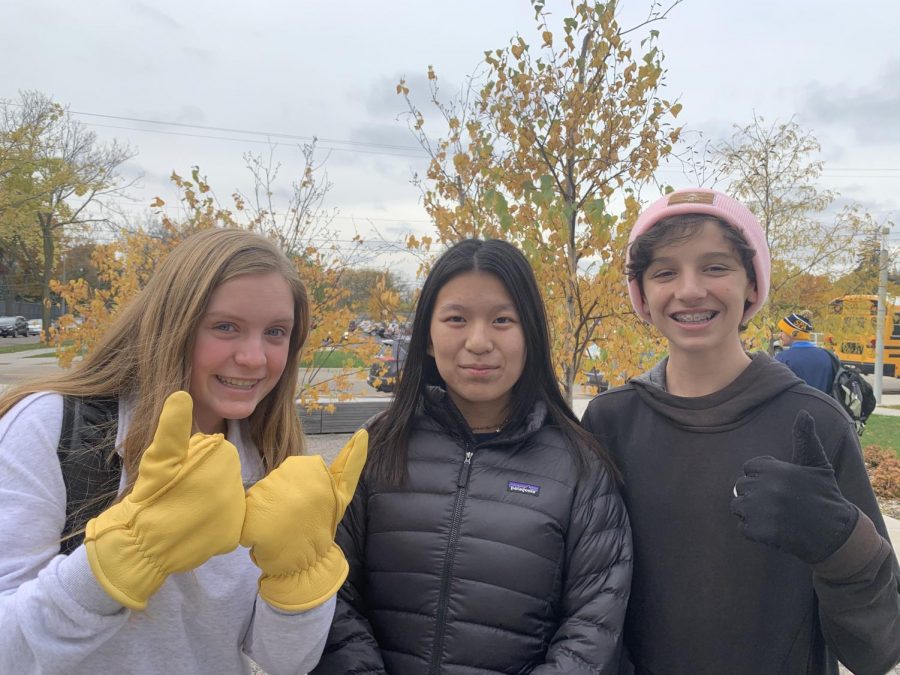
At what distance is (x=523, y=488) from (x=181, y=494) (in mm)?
798

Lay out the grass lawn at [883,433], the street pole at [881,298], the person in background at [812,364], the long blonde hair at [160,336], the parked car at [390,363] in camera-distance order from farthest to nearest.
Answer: the street pole at [881,298] < the grass lawn at [883,433] < the person in background at [812,364] < the parked car at [390,363] < the long blonde hair at [160,336]

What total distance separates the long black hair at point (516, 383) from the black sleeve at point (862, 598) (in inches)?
21.8

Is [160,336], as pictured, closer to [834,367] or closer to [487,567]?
[487,567]

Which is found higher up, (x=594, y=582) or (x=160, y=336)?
(x=160, y=336)

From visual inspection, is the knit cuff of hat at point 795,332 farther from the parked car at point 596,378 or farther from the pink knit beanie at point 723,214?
the pink knit beanie at point 723,214

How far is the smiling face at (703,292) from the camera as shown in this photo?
1511 mm

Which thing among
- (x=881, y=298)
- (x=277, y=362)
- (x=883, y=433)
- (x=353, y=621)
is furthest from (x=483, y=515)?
(x=881, y=298)

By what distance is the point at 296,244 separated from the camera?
5.49m

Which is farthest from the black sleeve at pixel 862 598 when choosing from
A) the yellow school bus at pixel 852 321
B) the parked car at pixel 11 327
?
the parked car at pixel 11 327

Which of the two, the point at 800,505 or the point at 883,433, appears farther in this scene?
the point at 883,433

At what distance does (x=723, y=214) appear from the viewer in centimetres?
153

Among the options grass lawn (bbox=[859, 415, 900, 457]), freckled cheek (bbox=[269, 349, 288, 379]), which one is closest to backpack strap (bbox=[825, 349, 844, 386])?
grass lawn (bbox=[859, 415, 900, 457])

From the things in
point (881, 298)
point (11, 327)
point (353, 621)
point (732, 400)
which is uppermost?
point (881, 298)

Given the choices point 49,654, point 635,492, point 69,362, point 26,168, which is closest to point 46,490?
point 49,654
